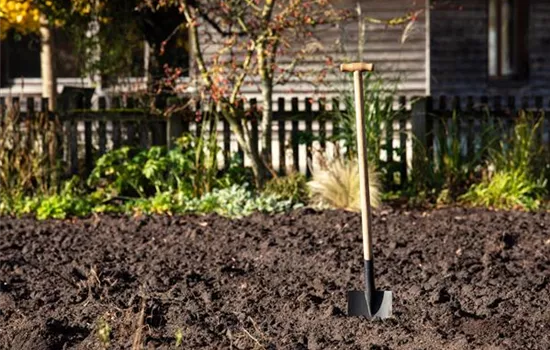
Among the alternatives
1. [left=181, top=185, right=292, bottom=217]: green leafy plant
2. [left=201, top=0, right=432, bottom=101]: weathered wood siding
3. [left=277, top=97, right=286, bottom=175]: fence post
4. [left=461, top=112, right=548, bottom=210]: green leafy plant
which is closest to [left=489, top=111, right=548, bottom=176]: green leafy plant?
[left=461, top=112, right=548, bottom=210]: green leafy plant

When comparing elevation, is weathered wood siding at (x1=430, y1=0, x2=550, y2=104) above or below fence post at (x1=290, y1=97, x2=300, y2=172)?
above

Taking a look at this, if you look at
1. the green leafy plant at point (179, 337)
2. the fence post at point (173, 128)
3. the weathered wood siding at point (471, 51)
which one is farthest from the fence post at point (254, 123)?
the weathered wood siding at point (471, 51)

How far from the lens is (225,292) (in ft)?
20.4

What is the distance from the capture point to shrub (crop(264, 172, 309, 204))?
10172mm

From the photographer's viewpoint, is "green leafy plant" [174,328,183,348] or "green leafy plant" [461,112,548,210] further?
"green leafy plant" [461,112,548,210]

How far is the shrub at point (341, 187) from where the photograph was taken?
32.3ft

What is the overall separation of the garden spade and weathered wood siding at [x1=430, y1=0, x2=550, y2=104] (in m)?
12.3

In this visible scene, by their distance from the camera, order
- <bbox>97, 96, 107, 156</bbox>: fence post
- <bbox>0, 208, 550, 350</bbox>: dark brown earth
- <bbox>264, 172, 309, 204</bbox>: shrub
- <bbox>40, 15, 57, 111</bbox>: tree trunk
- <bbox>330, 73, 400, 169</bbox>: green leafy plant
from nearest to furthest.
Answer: <bbox>0, 208, 550, 350</bbox>: dark brown earth → <bbox>264, 172, 309, 204</bbox>: shrub → <bbox>330, 73, 400, 169</bbox>: green leafy plant → <bbox>97, 96, 107, 156</bbox>: fence post → <bbox>40, 15, 57, 111</bbox>: tree trunk

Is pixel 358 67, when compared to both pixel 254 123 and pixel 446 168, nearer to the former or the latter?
pixel 446 168

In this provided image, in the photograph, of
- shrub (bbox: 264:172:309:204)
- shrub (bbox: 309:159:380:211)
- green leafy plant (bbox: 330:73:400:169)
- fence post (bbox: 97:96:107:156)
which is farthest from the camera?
fence post (bbox: 97:96:107:156)

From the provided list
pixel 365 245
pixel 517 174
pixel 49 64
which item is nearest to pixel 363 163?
pixel 365 245

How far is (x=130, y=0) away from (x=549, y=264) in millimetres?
8130

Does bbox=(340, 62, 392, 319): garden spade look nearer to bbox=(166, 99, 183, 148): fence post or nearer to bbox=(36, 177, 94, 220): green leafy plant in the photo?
bbox=(36, 177, 94, 220): green leafy plant

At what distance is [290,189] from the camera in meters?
10.2
